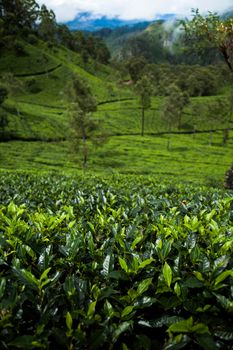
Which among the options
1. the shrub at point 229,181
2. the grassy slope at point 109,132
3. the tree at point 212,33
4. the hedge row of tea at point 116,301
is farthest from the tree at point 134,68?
the hedge row of tea at point 116,301

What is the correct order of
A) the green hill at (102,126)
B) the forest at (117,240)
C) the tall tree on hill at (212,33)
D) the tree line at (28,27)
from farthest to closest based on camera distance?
the tree line at (28,27)
the green hill at (102,126)
the tall tree on hill at (212,33)
the forest at (117,240)

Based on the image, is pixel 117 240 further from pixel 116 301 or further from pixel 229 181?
pixel 229 181

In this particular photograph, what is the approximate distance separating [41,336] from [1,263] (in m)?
1.47

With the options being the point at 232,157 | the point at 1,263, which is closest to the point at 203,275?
the point at 1,263

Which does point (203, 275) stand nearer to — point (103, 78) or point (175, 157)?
point (175, 157)

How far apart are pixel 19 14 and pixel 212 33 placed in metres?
163

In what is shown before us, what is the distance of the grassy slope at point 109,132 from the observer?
59312mm

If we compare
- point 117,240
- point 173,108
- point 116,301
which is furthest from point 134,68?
point 116,301

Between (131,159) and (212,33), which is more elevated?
(212,33)

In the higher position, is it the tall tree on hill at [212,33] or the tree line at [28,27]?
the tree line at [28,27]

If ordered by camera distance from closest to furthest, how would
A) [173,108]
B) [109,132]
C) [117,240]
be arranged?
1. [117,240]
2. [109,132]
3. [173,108]

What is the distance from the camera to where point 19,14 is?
162 metres

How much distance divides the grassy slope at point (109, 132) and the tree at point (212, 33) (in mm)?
20438

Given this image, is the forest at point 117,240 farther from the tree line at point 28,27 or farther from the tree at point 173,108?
the tree line at point 28,27
